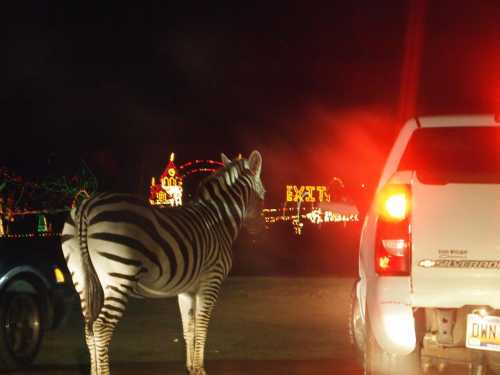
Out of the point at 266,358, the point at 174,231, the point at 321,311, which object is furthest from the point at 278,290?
the point at 174,231

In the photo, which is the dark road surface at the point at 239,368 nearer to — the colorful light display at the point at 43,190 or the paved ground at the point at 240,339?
the paved ground at the point at 240,339

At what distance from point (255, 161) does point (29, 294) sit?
8.36 feet

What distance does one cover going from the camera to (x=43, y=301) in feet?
28.6

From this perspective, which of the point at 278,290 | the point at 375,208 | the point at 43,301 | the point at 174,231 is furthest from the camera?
the point at 278,290

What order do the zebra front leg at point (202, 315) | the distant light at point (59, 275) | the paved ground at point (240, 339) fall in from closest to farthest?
the zebra front leg at point (202, 315) < the paved ground at point (240, 339) < the distant light at point (59, 275)

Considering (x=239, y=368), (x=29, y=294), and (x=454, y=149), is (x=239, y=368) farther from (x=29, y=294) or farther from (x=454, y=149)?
(x=454, y=149)

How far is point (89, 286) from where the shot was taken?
736 centimetres

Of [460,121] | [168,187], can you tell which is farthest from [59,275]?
[168,187]

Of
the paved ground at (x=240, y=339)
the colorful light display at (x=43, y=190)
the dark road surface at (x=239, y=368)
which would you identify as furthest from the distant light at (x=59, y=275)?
the colorful light display at (x=43, y=190)

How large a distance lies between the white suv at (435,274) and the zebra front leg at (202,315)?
3.04 meters

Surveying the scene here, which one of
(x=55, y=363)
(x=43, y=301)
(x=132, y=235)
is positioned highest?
(x=132, y=235)

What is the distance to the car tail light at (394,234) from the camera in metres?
4.98

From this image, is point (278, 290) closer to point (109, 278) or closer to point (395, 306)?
point (109, 278)

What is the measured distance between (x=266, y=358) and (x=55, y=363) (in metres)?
2.06
